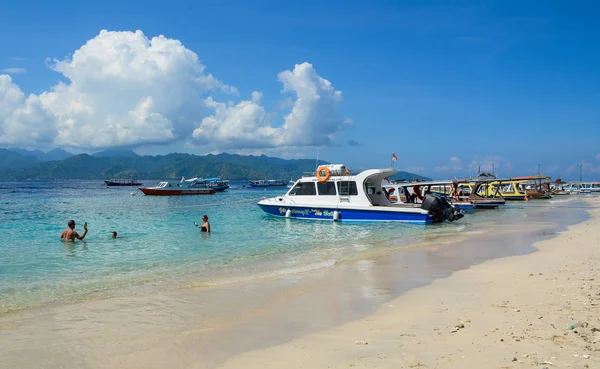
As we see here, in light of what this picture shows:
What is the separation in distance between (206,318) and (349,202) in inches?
744

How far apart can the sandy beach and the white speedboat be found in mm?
14682

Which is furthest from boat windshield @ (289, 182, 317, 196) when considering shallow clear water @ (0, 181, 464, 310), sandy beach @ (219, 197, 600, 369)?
sandy beach @ (219, 197, 600, 369)

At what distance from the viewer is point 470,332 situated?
611 centimetres

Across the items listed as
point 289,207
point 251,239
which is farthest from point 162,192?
point 251,239

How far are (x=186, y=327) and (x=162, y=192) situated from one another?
62.7 meters

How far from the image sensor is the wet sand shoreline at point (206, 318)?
237 inches

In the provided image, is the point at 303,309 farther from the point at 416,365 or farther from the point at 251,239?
the point at 251,239

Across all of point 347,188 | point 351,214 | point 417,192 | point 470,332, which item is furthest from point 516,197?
point 470,332

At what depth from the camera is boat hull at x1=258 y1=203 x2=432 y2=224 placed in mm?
24062

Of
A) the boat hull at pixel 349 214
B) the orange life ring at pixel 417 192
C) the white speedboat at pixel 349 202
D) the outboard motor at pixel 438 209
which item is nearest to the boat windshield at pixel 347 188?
the white speedboat at pixel 349 202

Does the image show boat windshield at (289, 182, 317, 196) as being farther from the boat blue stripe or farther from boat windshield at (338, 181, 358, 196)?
boat windshield at (338, 181, 358, 196)

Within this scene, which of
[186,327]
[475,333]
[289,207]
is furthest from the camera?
[289,207]

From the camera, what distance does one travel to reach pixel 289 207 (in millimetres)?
27938

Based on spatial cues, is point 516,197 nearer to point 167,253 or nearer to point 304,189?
point 304,189
